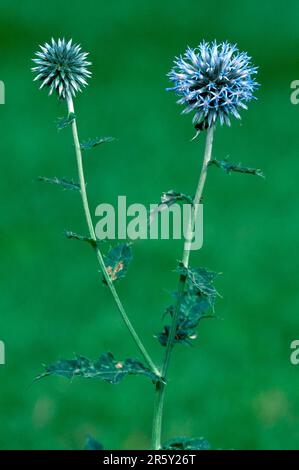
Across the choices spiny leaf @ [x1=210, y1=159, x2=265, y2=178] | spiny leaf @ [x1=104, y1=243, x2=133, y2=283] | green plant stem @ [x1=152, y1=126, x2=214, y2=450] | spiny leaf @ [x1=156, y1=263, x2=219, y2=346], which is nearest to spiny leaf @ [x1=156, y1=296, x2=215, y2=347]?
spiny leaf @ [x1=156, y1=263, x2=219, y2=346]

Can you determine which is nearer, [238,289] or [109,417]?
[109,417]

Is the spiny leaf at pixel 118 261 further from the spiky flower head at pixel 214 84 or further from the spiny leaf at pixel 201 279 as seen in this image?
the spiky flower head at pixel 214 84

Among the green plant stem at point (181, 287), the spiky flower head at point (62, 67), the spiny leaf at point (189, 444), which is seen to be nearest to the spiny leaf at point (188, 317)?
the green plant stem at point (181, 287)

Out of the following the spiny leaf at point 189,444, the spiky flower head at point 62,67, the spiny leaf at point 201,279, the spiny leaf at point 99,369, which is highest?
the spiky flower head at point 62,67

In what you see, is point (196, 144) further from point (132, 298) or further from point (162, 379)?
point (162, 379)

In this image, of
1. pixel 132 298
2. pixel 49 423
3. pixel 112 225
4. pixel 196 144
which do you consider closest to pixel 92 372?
pixel 112 225
